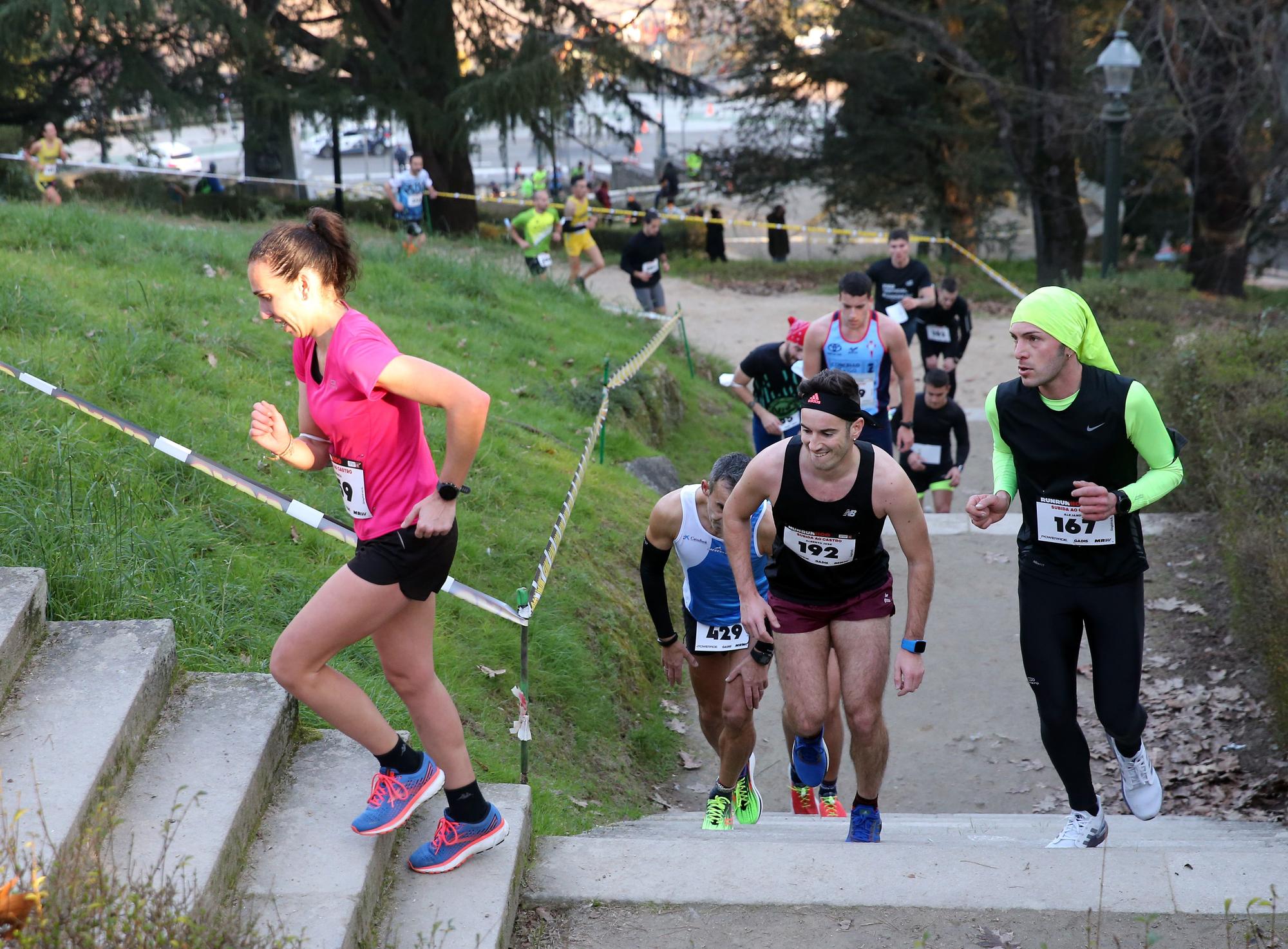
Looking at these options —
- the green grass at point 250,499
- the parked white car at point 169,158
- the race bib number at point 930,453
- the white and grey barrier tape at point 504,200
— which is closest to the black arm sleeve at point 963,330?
the race bib number at point 930,453

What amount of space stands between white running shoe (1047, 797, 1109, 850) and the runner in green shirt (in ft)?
42.9

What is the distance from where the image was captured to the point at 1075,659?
4.61 m

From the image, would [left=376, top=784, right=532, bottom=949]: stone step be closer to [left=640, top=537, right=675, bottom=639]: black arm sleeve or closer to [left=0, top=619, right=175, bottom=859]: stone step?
[left=0, top=619, right=175, bottom=859]: stone step

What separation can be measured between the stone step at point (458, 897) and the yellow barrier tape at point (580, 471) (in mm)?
1099

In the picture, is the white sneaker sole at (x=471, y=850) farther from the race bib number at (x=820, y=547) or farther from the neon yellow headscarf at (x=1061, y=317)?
the neon yellow headscarf at (x=1061, y=317)

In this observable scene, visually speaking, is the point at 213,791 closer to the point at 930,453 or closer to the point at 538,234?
the point at 930,453

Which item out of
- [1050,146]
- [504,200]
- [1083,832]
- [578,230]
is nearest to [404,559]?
[1083,832]

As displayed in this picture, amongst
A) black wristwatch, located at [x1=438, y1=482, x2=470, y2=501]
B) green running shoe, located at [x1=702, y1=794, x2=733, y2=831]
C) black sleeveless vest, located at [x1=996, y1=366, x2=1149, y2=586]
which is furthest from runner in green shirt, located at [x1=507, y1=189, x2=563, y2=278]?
black wristwatch, located at [x1=438, y1=482, x2=470, y2=501]

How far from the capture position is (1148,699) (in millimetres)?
7082

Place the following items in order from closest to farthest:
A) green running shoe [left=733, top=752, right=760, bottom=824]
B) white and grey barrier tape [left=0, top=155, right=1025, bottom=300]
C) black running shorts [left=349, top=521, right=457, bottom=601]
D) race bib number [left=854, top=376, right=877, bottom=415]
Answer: black running shorts [left=349, top=521, right=457, bottom=601] → green running shoe [left=733, top=752, right=760, bottom=824] → race bib number [left=854, top=376, right=877, bottom=415] → white and grey barrier tape [left=0, top=155, right=1025, bottom=300]

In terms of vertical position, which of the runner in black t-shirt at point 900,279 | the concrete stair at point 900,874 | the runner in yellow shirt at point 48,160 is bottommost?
the concrete stair at point 900,874

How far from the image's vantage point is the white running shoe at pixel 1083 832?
4.58 meters

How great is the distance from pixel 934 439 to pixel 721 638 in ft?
15.9

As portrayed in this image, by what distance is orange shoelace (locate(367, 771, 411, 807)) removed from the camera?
3.59 meters
